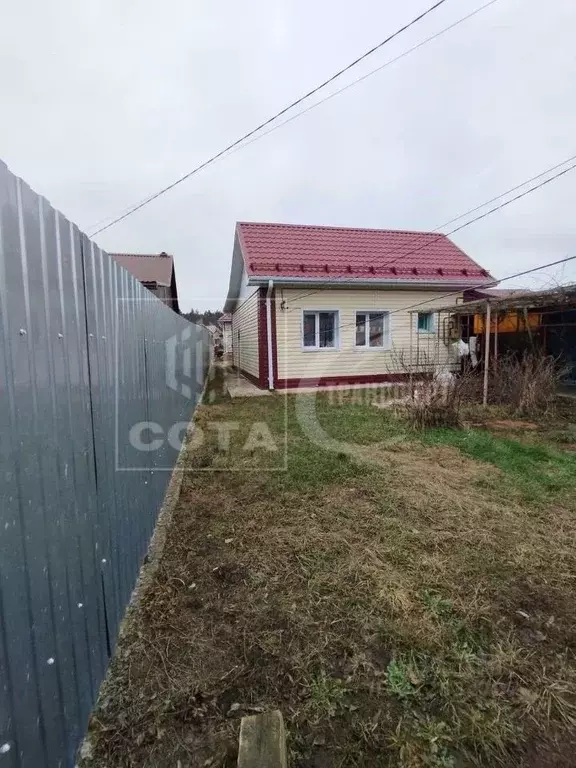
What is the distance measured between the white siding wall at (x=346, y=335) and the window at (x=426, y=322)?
0.19m

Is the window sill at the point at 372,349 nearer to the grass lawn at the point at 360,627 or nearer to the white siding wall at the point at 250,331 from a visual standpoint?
the white siding wall at the point at 250,331

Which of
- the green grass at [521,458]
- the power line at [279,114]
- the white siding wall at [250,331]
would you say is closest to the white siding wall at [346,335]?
the white siding wall at [250,331]

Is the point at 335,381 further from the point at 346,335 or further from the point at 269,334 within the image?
the point at 269,334

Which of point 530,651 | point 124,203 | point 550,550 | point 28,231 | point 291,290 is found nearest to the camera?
point 28,231

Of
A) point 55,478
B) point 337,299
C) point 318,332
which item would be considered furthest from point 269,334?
point 55,478

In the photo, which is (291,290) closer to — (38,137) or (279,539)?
(38,137)

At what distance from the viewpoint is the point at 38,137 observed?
6121mm

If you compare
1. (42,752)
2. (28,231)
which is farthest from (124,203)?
(42,752)

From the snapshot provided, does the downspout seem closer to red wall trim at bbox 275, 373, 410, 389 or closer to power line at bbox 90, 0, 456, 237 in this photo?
red wall trim at bbox 275, 373, 410, 389

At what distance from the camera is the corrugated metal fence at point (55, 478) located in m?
0.85

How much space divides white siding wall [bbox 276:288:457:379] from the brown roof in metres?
6.08

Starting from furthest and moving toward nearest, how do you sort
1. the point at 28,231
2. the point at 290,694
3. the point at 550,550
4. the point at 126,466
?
the point at 550,550, the point at 126,466, the point at 290,694, the point at 28,231

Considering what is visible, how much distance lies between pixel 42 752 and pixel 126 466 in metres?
1.20

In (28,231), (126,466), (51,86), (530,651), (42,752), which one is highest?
(51,86)
